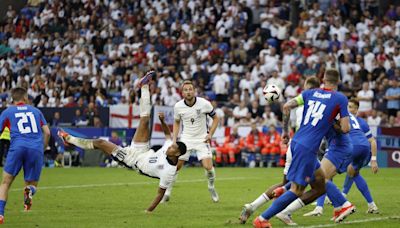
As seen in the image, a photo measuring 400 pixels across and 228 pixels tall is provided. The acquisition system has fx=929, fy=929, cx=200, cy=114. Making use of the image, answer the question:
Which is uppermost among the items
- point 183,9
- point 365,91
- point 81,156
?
point 183,9

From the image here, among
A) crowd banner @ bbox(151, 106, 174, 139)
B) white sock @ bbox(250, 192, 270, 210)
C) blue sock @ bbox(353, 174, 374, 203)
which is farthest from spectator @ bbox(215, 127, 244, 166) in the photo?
white sock @ bbox(250, 192, 270, 210)

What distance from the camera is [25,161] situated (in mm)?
15609

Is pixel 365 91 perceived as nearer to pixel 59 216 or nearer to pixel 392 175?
pixel 392 175

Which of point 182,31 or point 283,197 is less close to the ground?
point 182,31

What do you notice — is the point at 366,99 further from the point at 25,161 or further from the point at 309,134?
the point at 309,134

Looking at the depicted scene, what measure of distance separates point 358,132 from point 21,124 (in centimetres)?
592

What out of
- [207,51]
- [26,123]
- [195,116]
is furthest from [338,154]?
[207,51]

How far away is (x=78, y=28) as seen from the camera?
142ft

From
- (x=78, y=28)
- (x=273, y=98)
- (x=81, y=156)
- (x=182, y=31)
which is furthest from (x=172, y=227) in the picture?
(x=78, y=28)

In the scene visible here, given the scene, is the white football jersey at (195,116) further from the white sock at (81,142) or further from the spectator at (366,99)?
the spectator at (366,99)

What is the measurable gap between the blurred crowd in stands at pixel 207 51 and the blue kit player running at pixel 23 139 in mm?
17343

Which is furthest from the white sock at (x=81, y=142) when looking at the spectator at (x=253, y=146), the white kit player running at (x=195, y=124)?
the spectator at (x=253, y=146)

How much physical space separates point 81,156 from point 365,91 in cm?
1066

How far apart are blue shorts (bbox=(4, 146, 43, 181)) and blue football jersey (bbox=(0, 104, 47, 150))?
0.10m
